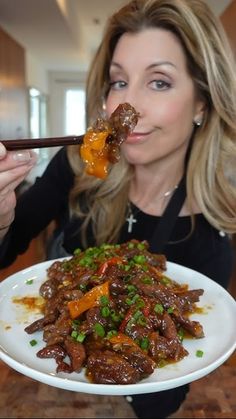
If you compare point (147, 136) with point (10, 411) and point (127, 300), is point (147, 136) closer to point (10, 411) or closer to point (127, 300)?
point (127, 300)

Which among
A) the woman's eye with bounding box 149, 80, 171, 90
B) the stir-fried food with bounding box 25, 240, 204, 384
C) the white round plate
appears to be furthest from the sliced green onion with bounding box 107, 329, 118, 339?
the woman's eye with bounding box 149, 80, 171, 90

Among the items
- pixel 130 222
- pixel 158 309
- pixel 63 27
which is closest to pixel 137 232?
pixel 130 222

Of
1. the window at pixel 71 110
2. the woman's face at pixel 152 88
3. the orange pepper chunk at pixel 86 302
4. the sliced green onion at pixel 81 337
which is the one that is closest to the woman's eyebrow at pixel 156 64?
the woman's face at pixel 152 88

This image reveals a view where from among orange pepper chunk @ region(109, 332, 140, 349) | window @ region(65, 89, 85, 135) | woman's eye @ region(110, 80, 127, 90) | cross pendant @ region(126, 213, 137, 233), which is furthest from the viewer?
window @ region(65, 89, 85, 135)

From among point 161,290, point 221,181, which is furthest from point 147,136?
point 161,290

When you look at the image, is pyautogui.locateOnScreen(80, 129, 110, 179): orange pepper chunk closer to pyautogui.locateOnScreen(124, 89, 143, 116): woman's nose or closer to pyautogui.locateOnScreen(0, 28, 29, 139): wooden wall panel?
pyautogui.locateOnScreen(0, 28, 29, 139): wooden wall panel

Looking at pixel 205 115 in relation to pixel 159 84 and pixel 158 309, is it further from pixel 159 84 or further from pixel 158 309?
pixel 158 309
